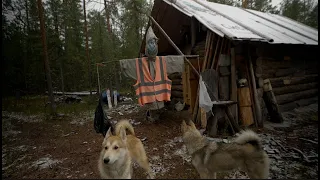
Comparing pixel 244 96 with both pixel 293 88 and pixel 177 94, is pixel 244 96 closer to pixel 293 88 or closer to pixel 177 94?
pixel 293 88

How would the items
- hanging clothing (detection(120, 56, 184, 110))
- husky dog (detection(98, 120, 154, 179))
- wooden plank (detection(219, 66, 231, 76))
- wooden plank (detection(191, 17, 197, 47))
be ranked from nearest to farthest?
1. husky dog (detection(98, 120, 154, 179))
2. hanging clothing (detection(120, 56, 184, 110))
3. wooden plank (detection(219, 66, 231, 76))
4. wooden plank (detection(191, 17, 197, 47))

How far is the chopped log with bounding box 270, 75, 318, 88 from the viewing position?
8.23 meters

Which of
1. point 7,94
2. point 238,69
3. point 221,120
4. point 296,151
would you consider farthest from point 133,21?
point 7,94

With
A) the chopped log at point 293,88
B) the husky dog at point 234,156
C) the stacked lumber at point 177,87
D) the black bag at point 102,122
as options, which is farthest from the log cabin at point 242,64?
the black bag at point 102,122

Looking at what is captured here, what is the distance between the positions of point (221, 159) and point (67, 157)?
4.76m

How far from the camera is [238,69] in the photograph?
23.1 ft

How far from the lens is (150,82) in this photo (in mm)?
6566

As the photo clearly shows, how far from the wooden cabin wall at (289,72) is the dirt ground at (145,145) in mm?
1037

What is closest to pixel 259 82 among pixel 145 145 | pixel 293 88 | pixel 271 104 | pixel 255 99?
pixel 255 99

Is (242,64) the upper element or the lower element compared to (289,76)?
upper

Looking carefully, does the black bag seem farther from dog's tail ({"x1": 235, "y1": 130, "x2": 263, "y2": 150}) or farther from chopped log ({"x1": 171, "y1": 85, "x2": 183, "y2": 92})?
chopped log ({"x1": 171, "y1": 85, "x2": 183, "y2": 92})

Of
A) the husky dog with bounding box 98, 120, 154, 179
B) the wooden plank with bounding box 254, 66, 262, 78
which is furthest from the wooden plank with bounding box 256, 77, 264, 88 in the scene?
the husky dog with bounding box 98, 120, 154, 179

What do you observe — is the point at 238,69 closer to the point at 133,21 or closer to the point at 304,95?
the point at 304,95

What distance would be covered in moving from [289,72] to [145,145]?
26.1 feet
